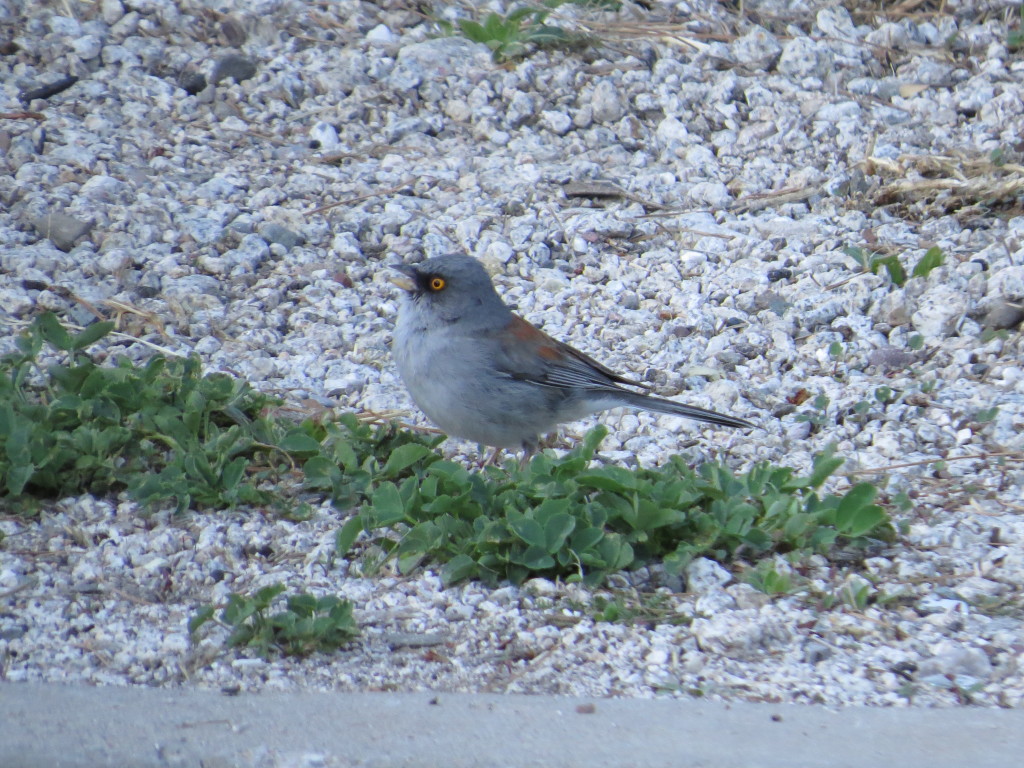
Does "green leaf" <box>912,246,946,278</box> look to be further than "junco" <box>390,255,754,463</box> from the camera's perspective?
Yes

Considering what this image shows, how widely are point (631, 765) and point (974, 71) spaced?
20.7 feet

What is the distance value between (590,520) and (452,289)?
1.92 m

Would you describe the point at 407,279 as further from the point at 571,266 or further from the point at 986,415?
the point at 986,415

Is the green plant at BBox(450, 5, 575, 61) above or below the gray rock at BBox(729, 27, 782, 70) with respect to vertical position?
below

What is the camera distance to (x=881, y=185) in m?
7.06

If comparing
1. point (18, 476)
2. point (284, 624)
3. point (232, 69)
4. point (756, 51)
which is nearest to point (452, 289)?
point (18, 476)

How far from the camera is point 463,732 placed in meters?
3.16

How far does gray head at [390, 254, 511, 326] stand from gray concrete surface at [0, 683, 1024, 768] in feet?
8.55

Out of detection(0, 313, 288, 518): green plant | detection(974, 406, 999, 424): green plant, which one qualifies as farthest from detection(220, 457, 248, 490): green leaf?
detection(974, 406, 999, 424): green plant

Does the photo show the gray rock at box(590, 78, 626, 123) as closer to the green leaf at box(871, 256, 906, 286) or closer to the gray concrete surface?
the green leaf at box(871, 256, 906, 286)

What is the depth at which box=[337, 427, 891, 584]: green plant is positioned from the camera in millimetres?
4094

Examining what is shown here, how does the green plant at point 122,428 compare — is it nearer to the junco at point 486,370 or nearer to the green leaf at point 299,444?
the green leaf at point 299,444

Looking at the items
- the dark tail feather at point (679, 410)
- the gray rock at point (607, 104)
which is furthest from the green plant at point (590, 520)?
the gray rock at point (607, 104)

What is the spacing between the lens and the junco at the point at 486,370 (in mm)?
5469
